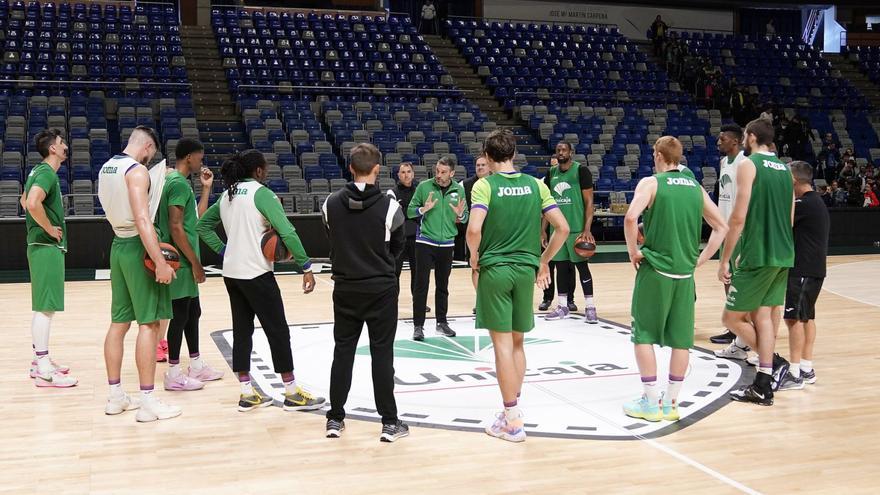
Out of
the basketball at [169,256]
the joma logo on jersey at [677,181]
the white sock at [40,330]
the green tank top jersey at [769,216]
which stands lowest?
the white sock at [40,330]

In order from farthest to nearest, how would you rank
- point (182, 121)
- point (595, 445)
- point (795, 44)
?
point (795, 44), point (182, 121), point (595, 445)

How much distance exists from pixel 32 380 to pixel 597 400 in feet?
13.1

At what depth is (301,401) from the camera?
536cm

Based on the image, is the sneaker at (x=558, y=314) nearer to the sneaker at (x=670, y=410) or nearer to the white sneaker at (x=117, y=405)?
the sneaker at (x=670, y=410)

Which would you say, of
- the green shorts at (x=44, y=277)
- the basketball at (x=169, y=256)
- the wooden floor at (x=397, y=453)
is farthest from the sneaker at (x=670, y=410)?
the green shorts at (x=44, y=277)

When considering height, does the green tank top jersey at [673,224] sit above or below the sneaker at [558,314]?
above

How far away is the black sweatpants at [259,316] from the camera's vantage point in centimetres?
517

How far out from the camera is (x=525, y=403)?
547 cm

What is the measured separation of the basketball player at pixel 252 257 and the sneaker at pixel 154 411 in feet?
1.37

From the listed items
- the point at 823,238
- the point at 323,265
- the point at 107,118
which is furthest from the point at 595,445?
the point at 107,118

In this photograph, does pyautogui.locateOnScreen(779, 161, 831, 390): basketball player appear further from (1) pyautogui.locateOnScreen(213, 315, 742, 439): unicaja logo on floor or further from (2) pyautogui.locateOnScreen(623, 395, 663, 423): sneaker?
(2) pyautogui.locateOnScreen(623, 395, 663, 423): sneaker

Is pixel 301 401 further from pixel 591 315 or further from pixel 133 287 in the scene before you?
pixel 591 315

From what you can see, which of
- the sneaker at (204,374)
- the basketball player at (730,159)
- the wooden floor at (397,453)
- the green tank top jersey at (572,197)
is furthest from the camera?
the green tank top jersey at (572,197)

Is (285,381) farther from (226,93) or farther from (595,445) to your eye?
(226,93)
